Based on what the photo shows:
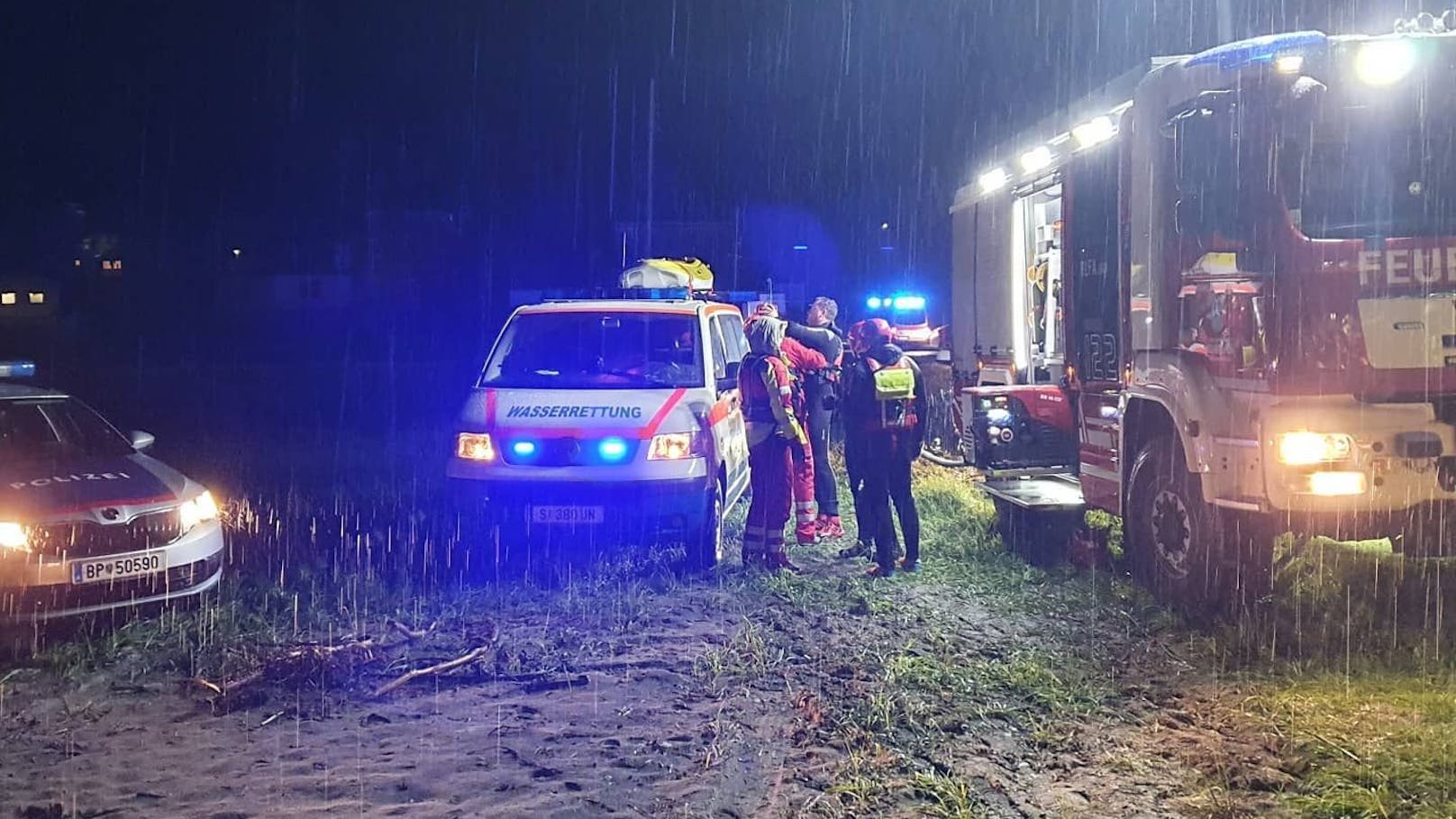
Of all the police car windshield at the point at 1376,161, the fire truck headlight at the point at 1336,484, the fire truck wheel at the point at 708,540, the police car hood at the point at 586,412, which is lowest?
the fire truck wheel at the point at 708,540

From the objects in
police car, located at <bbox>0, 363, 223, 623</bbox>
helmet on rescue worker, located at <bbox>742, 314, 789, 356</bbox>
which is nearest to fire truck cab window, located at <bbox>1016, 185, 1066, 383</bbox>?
helmet on rescue worker, located at <bbox>742, 314, 789, 356</bbox>

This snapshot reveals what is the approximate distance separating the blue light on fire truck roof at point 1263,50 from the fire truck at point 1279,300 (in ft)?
0.04

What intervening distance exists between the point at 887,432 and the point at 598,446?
5.98 ft

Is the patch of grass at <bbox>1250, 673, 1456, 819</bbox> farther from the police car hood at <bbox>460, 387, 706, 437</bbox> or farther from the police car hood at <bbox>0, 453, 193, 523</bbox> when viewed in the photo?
the police car hood at <bbox>0, 453, 193, 523</bbox>

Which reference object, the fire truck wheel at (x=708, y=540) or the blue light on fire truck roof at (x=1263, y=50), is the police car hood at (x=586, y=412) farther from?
the blue light on fire truck roof at (x=1263, y=50)

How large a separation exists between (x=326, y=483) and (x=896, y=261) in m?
31.5

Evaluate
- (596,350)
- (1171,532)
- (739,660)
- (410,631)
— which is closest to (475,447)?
(596,350)

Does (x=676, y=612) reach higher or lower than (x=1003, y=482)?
lower

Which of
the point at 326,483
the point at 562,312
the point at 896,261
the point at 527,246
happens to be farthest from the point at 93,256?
the point at 562,312

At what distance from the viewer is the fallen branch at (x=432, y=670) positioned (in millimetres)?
5164

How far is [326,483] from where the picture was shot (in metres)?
11.4

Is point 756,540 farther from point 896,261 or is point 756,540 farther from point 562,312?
point 896,261

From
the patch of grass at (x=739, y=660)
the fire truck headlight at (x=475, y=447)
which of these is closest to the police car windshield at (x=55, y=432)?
the fire truck headlight at (x=475, y=447)

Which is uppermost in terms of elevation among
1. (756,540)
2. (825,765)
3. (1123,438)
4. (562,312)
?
(562,312)
